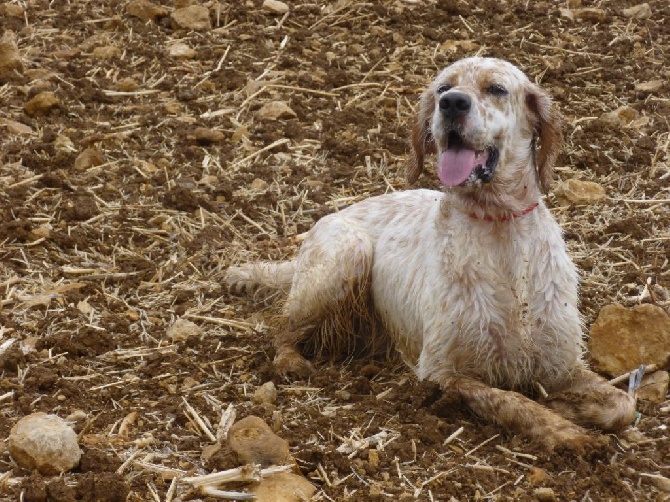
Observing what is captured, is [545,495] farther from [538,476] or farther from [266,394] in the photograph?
[266,394]

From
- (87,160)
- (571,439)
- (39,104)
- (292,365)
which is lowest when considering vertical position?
(292,365)

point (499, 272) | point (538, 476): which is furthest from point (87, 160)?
point (538, 476)

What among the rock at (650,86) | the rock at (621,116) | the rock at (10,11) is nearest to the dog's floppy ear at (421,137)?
the rock at (621,116)

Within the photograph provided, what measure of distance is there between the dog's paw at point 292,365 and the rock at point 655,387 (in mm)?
1459

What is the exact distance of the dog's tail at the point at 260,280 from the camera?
6.08 metres

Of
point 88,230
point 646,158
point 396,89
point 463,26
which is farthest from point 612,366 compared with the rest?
point 463,26

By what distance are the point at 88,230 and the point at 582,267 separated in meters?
2.69

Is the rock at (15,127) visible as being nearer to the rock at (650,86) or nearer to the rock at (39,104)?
the rock at (39,104)

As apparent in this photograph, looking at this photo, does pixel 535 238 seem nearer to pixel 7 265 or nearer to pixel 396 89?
pixel 7 265

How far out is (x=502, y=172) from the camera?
4957mm

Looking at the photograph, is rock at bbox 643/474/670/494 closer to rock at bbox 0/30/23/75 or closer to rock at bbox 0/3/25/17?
rock at bbox 0/30/23/75

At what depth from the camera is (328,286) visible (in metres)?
5.66

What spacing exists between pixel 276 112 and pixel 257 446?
396 centimetres

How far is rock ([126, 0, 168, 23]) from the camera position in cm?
895
